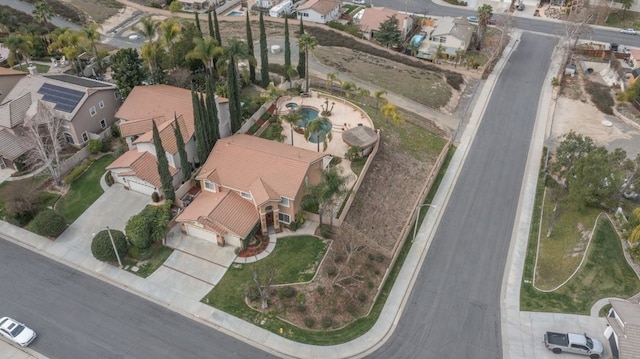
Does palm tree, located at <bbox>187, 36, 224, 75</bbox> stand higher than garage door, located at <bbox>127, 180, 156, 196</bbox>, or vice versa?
palm tree, located at <bbox>187, 36, 224, 75</bbox>

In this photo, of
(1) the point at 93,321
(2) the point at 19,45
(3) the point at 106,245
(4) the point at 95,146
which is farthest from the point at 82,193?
(2) the point at 19,45

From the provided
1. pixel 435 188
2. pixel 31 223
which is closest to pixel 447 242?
pixel 435 188

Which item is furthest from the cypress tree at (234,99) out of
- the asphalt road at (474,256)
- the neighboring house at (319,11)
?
the neighboring house at (319,11)

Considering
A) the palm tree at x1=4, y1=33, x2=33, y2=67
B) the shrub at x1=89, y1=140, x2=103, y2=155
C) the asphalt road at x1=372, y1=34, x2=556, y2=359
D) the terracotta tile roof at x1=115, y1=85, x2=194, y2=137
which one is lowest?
the asphalt road at x1=372, y1=34, x2=556, y2=359

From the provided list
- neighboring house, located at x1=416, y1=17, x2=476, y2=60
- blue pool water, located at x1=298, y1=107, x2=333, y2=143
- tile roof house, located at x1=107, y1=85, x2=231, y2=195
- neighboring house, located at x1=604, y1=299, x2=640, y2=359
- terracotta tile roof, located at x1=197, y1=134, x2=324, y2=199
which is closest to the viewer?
neighboring house, located at x1=604, y1=299, x2=640, y2=359

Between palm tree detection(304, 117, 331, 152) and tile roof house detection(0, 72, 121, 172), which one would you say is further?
tile roof house detection(0, 72, 121, 172)

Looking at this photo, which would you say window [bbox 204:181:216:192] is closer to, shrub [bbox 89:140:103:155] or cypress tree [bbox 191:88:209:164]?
cypress tree [bbox 191:88:209:164]

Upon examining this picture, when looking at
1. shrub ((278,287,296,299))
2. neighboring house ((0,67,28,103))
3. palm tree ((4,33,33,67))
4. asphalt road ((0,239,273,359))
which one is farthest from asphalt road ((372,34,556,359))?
palm tree ((4,33,33,67))
